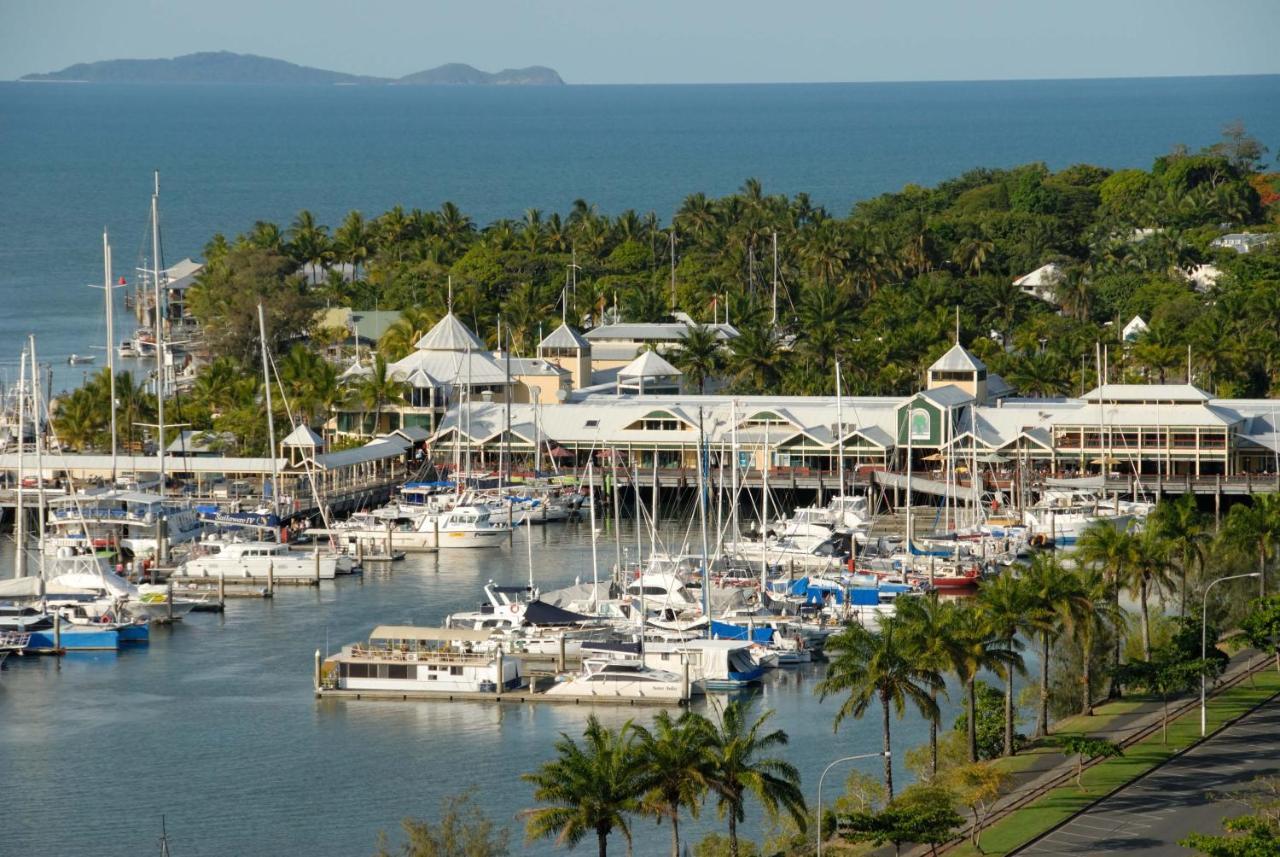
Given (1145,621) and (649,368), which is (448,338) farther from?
(1145,621)

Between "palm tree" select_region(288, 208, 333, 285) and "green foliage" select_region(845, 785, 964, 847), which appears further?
"palm tree" select_region(288, 208, 333, 285)

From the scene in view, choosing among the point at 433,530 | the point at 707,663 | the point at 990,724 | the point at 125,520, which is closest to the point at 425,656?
the point at 707,663

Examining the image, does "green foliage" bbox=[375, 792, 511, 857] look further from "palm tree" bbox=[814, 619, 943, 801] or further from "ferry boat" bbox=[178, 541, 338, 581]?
"ferry boat" bbox=[178, 541, 338, 581]

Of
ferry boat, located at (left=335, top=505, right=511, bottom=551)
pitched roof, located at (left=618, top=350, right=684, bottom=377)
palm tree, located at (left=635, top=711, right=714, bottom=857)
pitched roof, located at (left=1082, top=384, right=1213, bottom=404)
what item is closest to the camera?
palm tree, located at (left=635, top=711, right=714, bottom=857)

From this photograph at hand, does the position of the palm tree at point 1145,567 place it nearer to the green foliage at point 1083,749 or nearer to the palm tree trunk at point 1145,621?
the palm tree trunk at point 1145,621

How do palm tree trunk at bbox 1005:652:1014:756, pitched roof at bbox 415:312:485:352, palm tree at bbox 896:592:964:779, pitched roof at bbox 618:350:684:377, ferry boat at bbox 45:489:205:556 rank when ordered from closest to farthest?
palm tree at bbox 896:592:964:779 → palm tree trunk at bbox 1005:652:1014:756 → ferry boat at bbox 45:489:205:556 → pitched roof at bbox 618:350:684:377 → pitched roof at bbox 415:312:485:352

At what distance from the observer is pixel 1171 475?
338 feet

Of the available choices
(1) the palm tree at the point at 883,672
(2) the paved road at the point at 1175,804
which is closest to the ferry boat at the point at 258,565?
(1) the palm tree at the point at 883,672

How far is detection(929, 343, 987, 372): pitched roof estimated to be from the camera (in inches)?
4291

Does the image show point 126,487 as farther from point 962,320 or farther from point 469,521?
point 962,320

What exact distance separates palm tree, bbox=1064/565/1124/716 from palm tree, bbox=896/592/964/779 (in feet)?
13.7

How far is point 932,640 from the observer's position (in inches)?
2288

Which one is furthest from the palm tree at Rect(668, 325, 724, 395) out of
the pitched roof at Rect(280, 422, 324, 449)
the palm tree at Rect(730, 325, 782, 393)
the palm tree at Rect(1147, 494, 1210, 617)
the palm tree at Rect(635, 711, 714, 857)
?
the palm tree at Rect(635, 711, 714, 857)

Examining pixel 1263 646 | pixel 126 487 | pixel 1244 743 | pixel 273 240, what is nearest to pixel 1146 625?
pixel 1263 646
